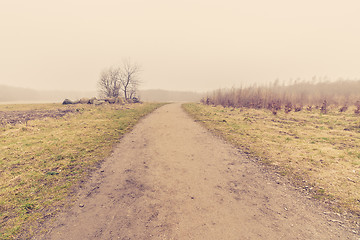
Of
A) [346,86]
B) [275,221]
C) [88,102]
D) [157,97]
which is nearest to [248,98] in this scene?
[275,221]

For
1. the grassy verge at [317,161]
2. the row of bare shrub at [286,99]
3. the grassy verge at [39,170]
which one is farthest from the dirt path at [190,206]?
the row of bare shrub at [286,99]

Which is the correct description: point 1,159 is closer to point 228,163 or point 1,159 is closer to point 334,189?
point 228,163

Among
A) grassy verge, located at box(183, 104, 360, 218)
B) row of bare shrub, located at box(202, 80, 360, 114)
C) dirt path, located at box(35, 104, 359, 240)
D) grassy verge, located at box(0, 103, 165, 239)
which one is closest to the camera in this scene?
dirt path, located at box(35, 104, 359, 240)

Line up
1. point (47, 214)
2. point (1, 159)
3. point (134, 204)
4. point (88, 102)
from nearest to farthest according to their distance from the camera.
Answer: point (47, 214) → point (134, 204) → point (1, 159) → point (88, 102)

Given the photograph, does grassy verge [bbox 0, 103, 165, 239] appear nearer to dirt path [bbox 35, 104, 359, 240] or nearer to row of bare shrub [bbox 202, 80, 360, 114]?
dirt path [bbox 35, 104, 359, 240]

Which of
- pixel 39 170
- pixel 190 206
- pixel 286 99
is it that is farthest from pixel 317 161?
pixel 286 99

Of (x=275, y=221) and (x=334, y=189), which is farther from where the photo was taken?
(x=334, y=189)

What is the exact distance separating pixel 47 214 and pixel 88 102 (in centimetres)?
3940

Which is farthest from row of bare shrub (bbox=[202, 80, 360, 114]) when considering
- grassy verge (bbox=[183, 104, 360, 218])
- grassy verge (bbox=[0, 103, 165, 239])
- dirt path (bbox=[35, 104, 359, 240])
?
grassy verge (bbox=[0, 103, 165, 239])

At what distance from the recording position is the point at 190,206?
3633 mm

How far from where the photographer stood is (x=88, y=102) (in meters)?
36.5

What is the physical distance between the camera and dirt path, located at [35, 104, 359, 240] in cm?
292

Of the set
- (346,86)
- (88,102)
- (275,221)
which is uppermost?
(346,86)

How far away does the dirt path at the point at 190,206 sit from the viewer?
292 cm
